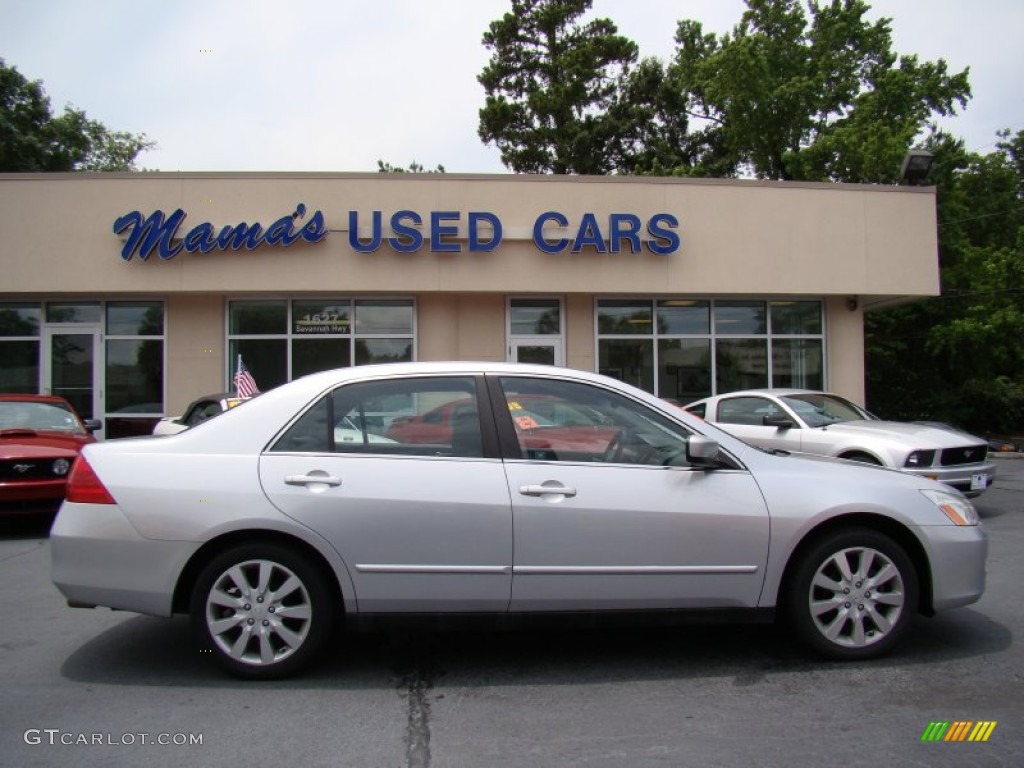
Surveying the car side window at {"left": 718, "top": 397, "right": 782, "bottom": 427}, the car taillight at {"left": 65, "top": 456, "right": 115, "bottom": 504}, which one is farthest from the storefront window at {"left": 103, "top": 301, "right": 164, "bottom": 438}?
the car taillight at {"left": 65, "top": 456, "right": 115, "bottom": 504}

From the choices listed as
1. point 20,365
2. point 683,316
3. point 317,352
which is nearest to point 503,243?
point 683,316

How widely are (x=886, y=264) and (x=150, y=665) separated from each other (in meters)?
14.9

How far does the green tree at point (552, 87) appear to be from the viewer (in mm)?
31203

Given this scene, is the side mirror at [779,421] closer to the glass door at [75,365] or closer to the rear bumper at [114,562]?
the rear bumper at [114,562]

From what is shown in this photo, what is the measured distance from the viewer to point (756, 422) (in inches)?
392

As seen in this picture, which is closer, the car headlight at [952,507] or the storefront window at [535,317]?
the car headlight at [952,507]

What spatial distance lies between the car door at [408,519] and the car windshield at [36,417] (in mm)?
7088

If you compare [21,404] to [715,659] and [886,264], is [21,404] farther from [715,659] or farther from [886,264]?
[886,264]

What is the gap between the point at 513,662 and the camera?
423cm

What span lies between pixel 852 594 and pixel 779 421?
5.39m

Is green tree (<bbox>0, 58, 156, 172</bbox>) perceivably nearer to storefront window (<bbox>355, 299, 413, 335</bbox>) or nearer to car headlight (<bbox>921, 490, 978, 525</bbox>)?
storefront window (<bbox>355, 299, 413, 335</bbox>)

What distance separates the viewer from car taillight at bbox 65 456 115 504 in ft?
12.7

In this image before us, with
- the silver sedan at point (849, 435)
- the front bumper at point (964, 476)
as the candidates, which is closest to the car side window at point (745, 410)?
the silver sedan at point (849, 435)

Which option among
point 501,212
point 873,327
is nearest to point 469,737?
point 501,212
